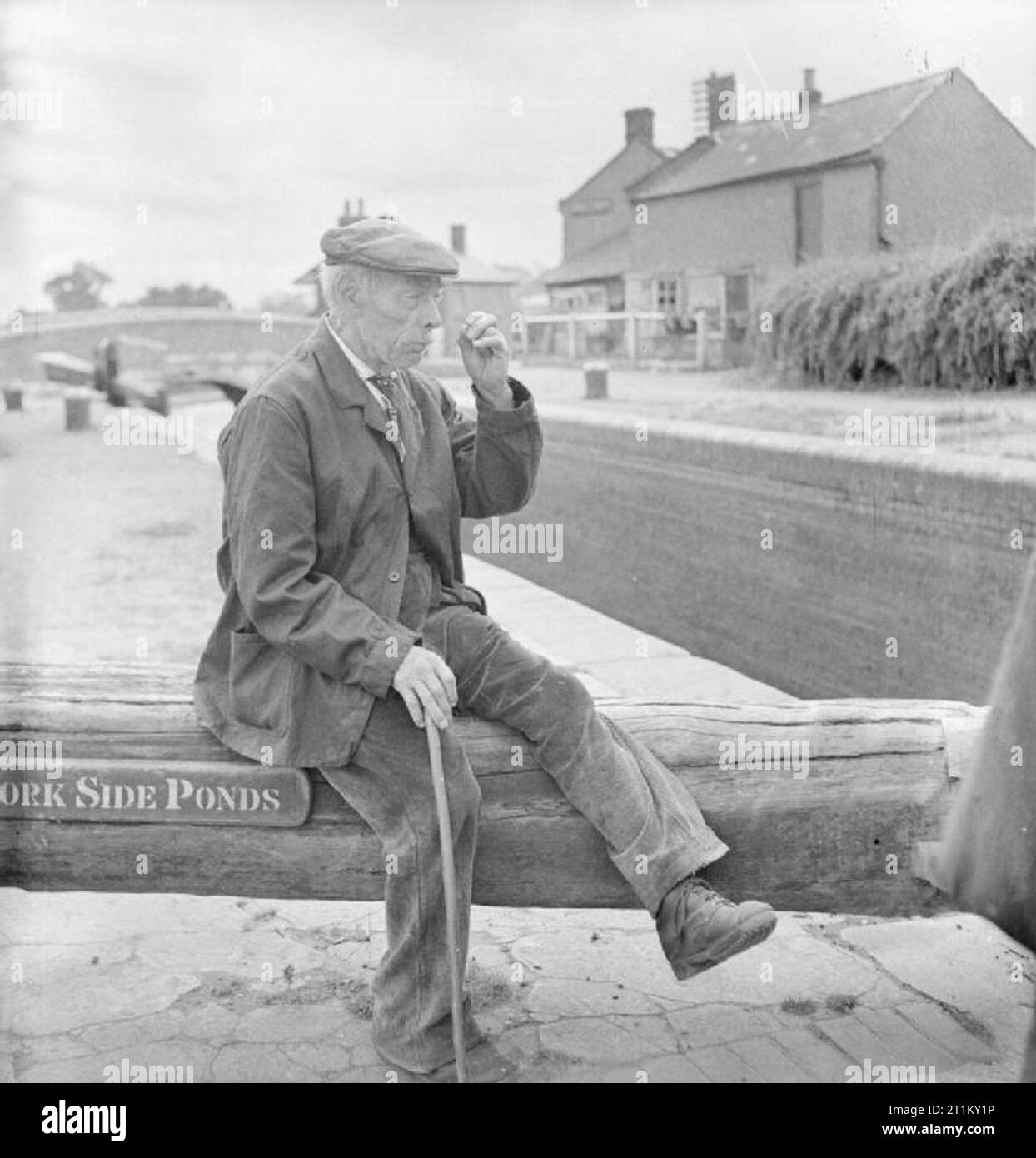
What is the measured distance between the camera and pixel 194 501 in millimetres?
14648

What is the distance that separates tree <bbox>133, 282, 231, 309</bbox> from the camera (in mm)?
49684

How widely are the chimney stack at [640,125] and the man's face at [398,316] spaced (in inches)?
1516

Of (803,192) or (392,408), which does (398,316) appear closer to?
(392,408)

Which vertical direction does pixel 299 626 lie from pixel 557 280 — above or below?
below

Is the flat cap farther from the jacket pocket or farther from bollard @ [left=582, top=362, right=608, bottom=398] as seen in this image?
bollard @ [left=582, top=362, right=608, bottom=398]

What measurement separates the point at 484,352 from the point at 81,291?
156 ft

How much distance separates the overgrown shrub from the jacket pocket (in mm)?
5959

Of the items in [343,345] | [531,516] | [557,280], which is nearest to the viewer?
[343,345]

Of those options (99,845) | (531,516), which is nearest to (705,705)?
(99,845)

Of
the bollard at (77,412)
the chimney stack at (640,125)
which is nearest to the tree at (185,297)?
the chimney stack at (640,125)

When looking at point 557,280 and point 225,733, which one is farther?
point 557,280

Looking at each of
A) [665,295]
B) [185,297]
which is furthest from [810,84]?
[185,297]

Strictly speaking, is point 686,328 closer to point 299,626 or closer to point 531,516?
point 531,516

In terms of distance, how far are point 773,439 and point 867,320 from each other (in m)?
2.77
